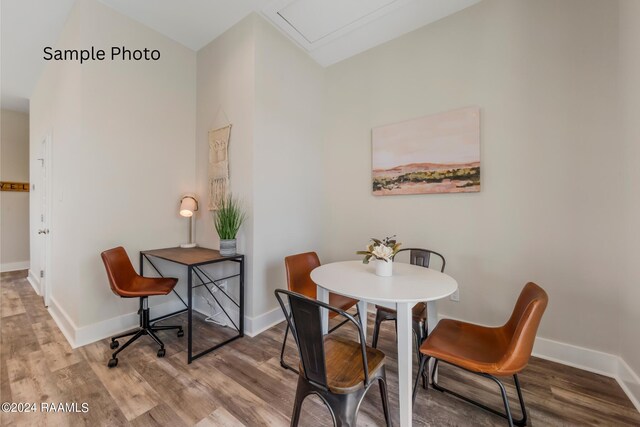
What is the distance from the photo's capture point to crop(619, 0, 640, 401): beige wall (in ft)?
5.32

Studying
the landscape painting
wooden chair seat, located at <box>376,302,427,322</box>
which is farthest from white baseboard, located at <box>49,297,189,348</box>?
the landscape painting

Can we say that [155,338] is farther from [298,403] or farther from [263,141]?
[263,141]

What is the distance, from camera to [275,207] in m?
Answer: 2.74

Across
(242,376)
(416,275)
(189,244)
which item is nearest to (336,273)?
(416,275)

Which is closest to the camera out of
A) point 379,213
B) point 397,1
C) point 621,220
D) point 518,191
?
point 621,220

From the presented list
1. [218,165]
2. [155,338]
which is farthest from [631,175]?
[155,338]

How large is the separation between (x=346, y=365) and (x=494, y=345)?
92 centimetres

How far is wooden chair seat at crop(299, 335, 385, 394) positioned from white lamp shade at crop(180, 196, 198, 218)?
217 cm

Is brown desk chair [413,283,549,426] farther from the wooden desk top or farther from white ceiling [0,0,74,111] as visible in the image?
white ceiling [0,0,74,111]

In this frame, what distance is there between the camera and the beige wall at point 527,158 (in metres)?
1.89

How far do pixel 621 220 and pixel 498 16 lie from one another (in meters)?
1.96

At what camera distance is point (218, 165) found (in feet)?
9.32

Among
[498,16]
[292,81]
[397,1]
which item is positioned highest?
[397,1]

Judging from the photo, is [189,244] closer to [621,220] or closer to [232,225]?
[232,225]
